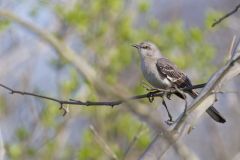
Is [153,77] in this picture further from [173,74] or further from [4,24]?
[4,24]

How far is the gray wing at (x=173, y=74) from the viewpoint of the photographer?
534 cm

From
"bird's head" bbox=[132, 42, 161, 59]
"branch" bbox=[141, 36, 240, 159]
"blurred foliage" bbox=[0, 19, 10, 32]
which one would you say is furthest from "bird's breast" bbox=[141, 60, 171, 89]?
"blurred foliage" bbox=[0, 19, 10, 32]

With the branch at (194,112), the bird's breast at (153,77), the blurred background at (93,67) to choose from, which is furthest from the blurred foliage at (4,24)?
the branch at (194,112)

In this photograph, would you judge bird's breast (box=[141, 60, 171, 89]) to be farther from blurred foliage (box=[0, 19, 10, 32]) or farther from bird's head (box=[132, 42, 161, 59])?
blurred foliage (box=[0, 19, 10, 32])

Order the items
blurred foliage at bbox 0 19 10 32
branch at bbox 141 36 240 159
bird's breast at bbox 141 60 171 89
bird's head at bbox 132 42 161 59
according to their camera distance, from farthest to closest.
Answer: blurred foliage at bbox 0 19 10 32, bird's head at bbox 132 42 161 59, bird's breast at bbox 141 60 171 89, branch at bbox 141 36 240 159

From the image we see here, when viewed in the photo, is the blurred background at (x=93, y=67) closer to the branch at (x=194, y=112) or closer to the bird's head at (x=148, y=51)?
the bird's head at (x=148, y=51)

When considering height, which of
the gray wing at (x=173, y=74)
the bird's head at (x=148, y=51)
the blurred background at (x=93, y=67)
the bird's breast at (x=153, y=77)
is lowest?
the blurred background at (x=93, y=67)

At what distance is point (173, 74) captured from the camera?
5.43 metres

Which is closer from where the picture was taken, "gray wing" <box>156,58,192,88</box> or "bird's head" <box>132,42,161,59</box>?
"gray wing" <box>156,58,192,88</box>

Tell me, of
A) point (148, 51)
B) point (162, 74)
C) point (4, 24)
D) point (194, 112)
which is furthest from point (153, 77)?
point (4, 24)

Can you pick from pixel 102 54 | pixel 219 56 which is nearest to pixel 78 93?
pixel 102 54

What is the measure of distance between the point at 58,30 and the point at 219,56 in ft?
11.5

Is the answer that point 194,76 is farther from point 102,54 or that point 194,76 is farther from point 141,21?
point 141,21

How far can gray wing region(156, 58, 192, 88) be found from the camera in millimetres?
5336
